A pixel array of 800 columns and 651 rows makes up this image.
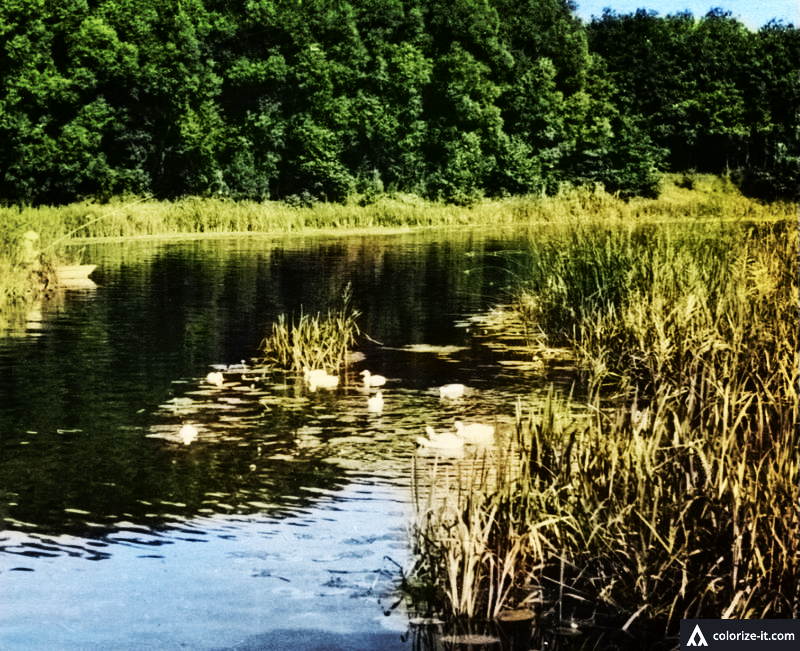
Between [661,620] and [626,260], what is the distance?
→ 7653 mm

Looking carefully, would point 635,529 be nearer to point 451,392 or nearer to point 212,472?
point 212,472

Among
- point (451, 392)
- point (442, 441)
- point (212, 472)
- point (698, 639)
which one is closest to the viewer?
point (698, 639)

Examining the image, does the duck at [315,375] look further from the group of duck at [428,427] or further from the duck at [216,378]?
the duck at [216,378]

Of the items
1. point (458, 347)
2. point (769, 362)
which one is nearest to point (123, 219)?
point (458, 347)

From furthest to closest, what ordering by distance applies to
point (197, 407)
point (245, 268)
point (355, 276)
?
point (245, 268) → point (355, 276) → point (197, 407)

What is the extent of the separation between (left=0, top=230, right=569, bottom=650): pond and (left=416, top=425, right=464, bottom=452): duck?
0.51 ft

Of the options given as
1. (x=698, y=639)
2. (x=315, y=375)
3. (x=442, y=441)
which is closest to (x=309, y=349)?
(x=315, y=375)

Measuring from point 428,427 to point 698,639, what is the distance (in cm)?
420

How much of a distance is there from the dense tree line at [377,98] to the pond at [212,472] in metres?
22.9

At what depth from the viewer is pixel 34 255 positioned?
19.3m

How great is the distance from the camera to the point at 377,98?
47156 mm

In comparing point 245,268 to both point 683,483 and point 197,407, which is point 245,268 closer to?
point 197,407

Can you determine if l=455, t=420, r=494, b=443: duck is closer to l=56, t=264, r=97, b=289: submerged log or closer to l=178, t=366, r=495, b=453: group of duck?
l=178, t=366, r=495, b=453: group of duck

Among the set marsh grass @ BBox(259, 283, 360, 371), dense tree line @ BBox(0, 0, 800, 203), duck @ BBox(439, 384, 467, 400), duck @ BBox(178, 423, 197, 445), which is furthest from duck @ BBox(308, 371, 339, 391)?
dense tree line @ BBox(0, 0, 800, 203)
